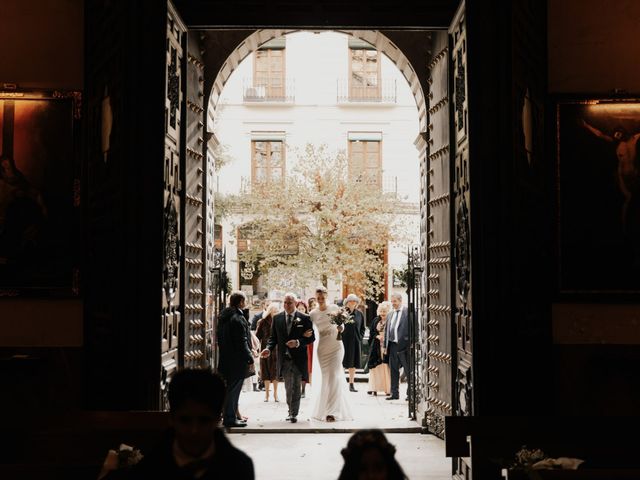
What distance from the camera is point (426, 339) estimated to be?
403 inches

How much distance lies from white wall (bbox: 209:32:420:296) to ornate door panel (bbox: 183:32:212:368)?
64.4 feet

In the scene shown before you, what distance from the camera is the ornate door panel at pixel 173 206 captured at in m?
7.00

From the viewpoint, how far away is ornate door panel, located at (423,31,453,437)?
8.88 metres

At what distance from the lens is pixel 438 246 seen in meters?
9.37

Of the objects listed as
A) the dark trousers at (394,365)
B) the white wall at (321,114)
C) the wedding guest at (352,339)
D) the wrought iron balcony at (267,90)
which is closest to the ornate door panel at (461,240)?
the dark trousers at (394,365)

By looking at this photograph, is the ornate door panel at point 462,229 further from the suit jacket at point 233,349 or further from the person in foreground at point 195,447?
the person in foreground at point 195,447

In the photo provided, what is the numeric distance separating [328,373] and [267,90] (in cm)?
1990

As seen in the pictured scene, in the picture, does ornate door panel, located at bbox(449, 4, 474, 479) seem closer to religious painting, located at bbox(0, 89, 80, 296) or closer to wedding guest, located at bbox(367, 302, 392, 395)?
religious painting, located at bbox(0, 89, 80, 296)

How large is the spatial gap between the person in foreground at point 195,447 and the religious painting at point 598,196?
15.7 ft

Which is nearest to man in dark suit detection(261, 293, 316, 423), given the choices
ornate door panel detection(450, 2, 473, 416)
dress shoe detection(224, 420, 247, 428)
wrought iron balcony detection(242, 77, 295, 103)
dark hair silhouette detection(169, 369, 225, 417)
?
dress shoe detection(224, 420, 247, 428)

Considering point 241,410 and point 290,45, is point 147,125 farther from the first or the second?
point 290,45

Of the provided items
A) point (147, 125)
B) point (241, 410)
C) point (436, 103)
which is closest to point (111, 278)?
point (147, 125)

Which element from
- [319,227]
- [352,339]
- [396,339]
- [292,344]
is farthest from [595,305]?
[319,227]

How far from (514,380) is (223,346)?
5388mm
